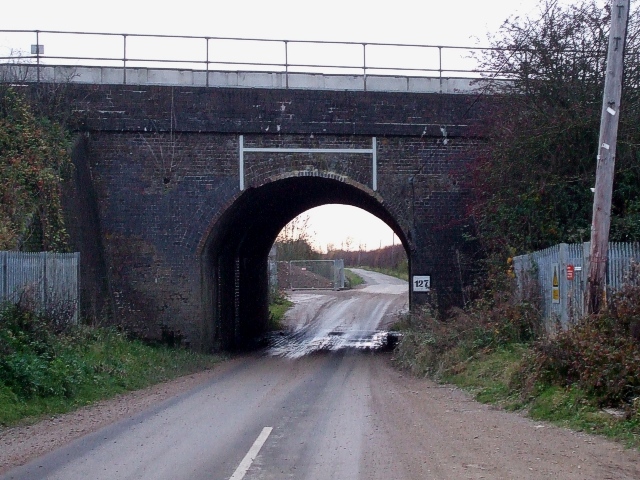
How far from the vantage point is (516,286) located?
16922 millimetres

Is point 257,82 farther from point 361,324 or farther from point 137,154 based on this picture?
point 361,324

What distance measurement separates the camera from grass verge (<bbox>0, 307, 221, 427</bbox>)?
39.1 feet

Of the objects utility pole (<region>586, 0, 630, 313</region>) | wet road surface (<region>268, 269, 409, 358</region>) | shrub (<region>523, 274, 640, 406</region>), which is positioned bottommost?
wet road surface (<region>268, 269, 409, 358</region>)

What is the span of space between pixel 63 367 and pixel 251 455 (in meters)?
6.20

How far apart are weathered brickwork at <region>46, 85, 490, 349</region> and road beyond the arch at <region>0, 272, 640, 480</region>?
5896 mm

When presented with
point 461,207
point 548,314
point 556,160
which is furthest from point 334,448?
point 461,207

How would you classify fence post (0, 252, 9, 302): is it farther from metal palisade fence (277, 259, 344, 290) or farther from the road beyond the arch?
metal palisade fence (277, 259, 344, 290)

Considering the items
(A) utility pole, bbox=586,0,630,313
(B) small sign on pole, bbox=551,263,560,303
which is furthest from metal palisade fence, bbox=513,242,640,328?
(A) utility pole, bbox=586,0,630,313

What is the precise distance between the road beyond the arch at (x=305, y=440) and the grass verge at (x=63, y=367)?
0.53 meters

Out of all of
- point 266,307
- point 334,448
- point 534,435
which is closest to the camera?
point 334,448

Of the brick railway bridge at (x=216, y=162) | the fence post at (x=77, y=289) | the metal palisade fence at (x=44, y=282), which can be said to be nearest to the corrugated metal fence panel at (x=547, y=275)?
the brick railway bridge at (x=216, y=162)

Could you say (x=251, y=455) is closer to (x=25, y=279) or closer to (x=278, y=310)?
(x=25, y=279)

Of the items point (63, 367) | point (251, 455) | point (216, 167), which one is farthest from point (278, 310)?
point (251, 455)

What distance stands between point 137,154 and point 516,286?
10.5 metres
